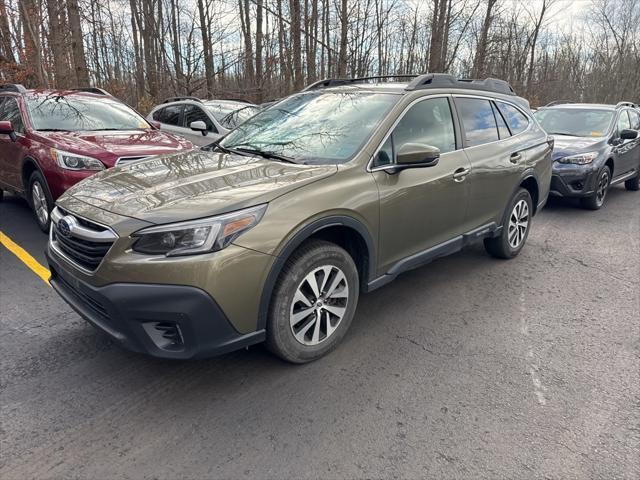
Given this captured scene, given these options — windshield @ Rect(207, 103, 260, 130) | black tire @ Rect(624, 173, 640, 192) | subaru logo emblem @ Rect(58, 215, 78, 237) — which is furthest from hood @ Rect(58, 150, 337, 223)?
black tire @ Rect(624, 173, 640, 192)

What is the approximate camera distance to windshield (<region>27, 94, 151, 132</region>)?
5.80 metres

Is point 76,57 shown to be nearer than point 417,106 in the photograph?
No

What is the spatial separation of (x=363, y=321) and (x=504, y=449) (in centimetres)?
152

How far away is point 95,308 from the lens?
8.61 feet

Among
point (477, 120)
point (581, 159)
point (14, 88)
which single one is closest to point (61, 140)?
point (14, 88)

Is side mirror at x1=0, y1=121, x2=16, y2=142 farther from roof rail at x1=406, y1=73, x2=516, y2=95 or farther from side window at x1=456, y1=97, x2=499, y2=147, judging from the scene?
side window at x1=456, y1=97, x2=499, y2=147

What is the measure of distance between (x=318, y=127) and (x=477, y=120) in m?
1.71

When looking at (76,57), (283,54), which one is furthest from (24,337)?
(283,54)

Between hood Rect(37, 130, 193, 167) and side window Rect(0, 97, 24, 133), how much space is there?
712 millimetres

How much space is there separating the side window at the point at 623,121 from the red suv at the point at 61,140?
7.67 m

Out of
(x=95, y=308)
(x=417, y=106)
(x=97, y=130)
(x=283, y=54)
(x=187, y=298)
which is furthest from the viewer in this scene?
(x=283, y=54)

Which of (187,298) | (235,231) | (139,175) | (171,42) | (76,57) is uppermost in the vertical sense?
(171,42)

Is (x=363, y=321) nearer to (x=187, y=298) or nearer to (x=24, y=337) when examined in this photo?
(x=187, y=298)

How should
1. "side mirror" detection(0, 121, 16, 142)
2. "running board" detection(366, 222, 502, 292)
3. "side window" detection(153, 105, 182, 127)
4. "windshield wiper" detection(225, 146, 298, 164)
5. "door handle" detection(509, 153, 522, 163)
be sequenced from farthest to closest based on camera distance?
1. "side window" detection(153, 105, 182, 127)
2. "side mirror" detection(0, 121, 16, 142)
3. "door handle" detection(509, 153, 522, 163)
4. "running board" detection(366, 222, 502, 292)
5. "windshield wiper" detection(225, 146, 298, 164)
